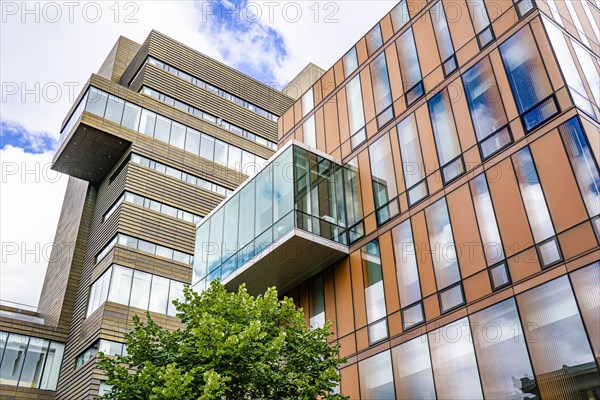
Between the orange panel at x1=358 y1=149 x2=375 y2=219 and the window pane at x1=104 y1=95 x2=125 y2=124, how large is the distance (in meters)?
22.5

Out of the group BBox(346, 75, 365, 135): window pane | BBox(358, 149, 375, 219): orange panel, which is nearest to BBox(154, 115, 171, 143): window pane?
BBox(346, 75, 365, 135): window pane

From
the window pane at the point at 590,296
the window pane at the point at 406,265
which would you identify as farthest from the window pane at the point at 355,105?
the window pane at the point at 590,296

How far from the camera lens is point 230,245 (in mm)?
21812

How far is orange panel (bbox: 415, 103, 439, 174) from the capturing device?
17375 millimetres

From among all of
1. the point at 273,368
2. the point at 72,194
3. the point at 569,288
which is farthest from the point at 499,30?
the point at 72,194

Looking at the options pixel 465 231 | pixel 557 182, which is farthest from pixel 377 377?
pixel 557 182

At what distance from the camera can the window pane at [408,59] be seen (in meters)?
19.5

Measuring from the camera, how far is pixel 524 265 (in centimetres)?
1338

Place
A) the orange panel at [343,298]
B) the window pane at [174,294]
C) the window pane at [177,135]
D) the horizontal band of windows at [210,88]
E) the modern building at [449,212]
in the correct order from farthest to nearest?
1. the horizontal band of windows at [210,88]
2. the window pane at [177,135]
3. the window pane at [174,294]
4. the orange panel at [343,298]
5. the modern building at [449,212]

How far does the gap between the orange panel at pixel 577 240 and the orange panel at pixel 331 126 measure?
11162mm

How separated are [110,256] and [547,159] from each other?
26.3 metres

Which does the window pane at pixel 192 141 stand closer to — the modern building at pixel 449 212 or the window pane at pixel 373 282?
the modern building at pixel 449 212

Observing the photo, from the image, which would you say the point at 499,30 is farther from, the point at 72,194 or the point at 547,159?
the point at 72,194

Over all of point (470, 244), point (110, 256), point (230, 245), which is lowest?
point (470, 244)
